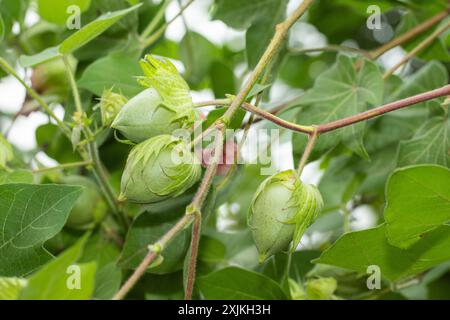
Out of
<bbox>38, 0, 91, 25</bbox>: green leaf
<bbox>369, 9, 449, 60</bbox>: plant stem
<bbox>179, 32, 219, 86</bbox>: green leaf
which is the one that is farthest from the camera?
<bbox>179, 32, 219, 86</bbox>: green leaf

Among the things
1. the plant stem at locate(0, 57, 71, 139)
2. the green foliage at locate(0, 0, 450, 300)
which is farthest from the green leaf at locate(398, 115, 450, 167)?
the plant stem at locate(0, 57, 71, 139)

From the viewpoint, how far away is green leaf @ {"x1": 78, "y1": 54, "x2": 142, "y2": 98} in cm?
72

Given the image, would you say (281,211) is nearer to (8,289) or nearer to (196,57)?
(8,289)

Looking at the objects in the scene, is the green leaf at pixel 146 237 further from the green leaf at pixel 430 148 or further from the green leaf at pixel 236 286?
the green leaf at pixel 430 148

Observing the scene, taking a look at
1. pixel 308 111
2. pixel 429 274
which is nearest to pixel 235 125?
pixel 308 111

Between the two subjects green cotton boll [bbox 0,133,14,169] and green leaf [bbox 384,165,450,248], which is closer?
green leaf [bbox 384,165,450,248]

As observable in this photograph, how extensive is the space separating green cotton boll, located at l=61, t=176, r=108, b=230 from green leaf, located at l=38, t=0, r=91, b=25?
0.18 meters

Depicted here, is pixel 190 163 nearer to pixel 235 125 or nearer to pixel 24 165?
pixel 235 125

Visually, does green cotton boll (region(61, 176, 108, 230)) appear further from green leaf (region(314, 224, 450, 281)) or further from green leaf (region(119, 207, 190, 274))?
green leaf (region(314, 224, 450, 281))

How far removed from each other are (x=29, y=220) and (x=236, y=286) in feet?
0.67

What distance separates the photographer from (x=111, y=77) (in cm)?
73

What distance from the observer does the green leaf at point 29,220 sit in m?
0.56

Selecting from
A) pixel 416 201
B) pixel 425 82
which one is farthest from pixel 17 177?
pixel 425 82
